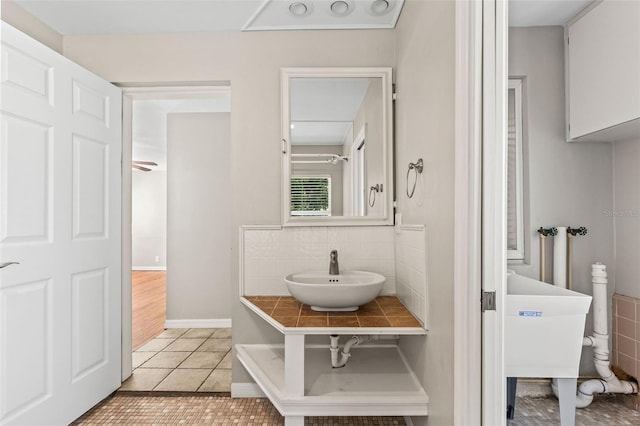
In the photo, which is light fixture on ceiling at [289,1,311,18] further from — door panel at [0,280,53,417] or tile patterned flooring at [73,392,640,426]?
tile patterned flooring at [73,392,640,426]

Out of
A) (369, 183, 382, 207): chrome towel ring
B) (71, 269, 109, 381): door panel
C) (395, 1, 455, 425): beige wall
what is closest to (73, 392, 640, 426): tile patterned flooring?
(71, 269, 109, 381): door panel

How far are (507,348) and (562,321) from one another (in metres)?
0.25

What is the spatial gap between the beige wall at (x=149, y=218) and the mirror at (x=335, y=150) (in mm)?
6750

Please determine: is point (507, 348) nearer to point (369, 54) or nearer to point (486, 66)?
point (486, 66)

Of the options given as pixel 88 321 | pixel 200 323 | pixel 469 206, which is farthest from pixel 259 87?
pixel 200 323

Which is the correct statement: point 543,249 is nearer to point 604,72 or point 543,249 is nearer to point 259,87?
point 604,72

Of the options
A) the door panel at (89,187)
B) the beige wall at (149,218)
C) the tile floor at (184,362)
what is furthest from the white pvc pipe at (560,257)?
the beige wall at (149,218)

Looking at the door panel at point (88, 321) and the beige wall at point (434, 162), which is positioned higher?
the beige wall at point (434, 162)

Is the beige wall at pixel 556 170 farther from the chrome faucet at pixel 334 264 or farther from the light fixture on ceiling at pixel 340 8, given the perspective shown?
the light fixture on ceiling at pixel 340 8

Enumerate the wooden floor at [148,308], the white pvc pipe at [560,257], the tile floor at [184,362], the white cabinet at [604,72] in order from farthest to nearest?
1. the wooden floor at [148,308]
2. the tile floor at [184,362]
3. the white pvc pipe at [560,257]
4. the white cabinet at [604,72]

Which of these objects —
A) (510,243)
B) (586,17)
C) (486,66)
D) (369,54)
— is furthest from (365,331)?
(369,54)

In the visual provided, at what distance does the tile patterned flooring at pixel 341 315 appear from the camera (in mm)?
1635

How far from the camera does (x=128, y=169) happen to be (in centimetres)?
Result: 244

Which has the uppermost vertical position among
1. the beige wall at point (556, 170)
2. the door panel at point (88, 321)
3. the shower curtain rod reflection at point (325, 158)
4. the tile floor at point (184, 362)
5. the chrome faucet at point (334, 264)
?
the shower curtain rod reflection at point (325, 158)
